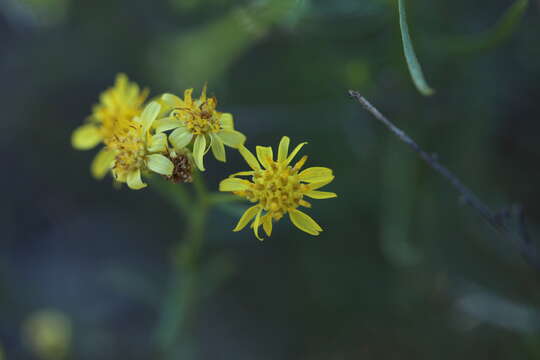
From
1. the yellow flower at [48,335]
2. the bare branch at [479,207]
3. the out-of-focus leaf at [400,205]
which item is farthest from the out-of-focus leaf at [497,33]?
the yellow flower at [48,335]

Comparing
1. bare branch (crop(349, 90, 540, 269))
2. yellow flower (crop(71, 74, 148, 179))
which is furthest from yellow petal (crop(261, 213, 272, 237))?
yellow flower (crop(71, 74, 148, 179))

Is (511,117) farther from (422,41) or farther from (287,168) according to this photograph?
(287,168)

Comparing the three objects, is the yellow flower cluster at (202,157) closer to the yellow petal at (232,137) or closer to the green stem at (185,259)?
the yellow petal at (232,137)

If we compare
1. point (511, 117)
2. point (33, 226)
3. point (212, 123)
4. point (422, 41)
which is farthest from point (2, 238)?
point (511, 117)


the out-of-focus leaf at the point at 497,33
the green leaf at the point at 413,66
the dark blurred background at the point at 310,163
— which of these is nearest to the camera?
the green leaf at the point at 413,66

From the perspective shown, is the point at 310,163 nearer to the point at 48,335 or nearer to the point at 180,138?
the point at 180,138

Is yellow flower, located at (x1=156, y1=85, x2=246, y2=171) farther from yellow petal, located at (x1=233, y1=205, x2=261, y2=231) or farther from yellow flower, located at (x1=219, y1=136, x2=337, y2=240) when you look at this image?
yellow petal, located at (x1=233, y1=205, x2=261, y2=231)
